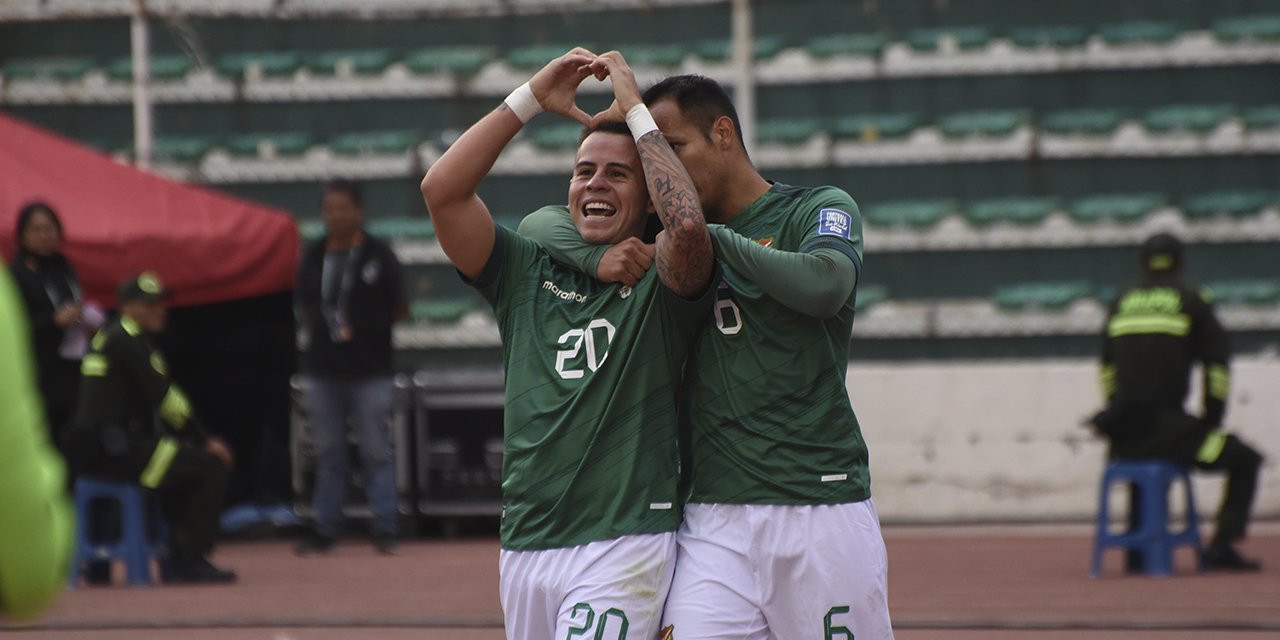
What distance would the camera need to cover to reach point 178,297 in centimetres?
1165

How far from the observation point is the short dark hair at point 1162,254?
9.07m

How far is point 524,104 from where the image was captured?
151 inches

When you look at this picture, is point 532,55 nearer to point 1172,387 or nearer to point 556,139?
point 556,139

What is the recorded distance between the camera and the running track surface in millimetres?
7070

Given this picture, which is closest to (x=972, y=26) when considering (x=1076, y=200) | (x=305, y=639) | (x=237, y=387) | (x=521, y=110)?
(x=1076, y=200)

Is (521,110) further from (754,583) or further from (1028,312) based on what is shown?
(1028,312)

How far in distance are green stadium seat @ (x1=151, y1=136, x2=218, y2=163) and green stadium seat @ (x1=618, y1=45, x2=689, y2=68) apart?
4.03 meters

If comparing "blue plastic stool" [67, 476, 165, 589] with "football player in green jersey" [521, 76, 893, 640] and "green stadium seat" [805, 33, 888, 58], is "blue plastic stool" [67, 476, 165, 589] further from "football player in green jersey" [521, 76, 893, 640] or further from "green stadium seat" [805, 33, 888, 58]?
"green stadium seat" [805, 33, 888, 58]

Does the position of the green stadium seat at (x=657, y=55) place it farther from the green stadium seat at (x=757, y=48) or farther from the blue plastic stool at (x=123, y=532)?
the blue plastic stool at (x=123, y=532)

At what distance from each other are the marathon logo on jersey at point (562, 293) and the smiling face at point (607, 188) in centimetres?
14

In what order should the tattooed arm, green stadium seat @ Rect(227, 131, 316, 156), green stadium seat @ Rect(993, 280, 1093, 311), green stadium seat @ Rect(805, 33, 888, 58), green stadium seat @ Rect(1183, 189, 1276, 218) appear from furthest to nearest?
green stadium seat @ Rect(227, 131, 316, 156) < green stadium seat @ Rect(805, 33, 888, 58) < green stadium seat @ Rect(993, 280, 1093, 311) < green stadium seat @ Rect(1183, 189, 1276, 218) < the tattooed arm

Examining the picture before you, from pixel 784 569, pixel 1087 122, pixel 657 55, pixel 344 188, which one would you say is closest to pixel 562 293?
pixel 784 569

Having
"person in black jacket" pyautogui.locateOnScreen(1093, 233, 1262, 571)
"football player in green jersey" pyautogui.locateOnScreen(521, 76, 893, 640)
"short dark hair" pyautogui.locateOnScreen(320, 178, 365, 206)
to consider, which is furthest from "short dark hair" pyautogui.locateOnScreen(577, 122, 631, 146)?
"short dark hair" pyautogui.locateOnScreen(320, 178, 365, 206)

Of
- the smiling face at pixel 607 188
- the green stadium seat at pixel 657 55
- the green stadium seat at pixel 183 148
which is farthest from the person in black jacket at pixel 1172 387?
the green stadium seat at pixel 183 148
